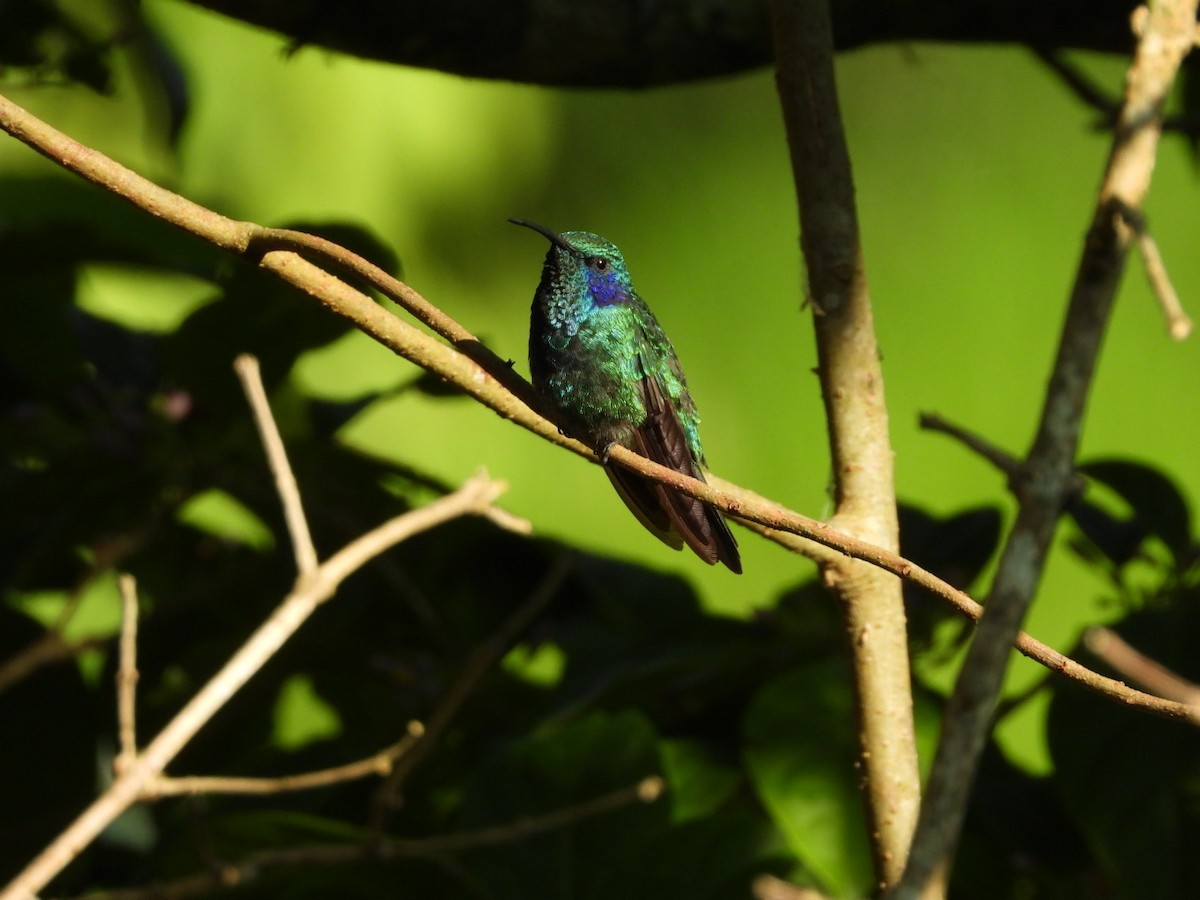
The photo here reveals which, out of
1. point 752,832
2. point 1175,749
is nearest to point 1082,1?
point 1175,749

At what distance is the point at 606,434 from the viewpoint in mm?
1434

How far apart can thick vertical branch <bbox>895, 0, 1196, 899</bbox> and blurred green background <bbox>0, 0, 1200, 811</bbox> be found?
5.45ft

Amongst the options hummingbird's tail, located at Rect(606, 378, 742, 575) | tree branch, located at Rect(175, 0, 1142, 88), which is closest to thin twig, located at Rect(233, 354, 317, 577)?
hummingbird's tail, located at Rect(606, 378, 742, 575)

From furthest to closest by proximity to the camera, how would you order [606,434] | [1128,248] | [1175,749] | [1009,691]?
[1009,691] < [1175,749] < [606,434] < [1128,248]

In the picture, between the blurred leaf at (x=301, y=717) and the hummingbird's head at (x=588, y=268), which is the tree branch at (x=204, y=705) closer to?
the hummingbird's head at (x=588, y=268)

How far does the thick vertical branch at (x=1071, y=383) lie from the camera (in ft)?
2.28

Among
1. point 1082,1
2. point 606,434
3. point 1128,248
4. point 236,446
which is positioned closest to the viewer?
point 1128,248

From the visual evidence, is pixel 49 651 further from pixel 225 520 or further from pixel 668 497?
pixel 225 520

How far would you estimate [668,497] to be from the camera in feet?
4.04

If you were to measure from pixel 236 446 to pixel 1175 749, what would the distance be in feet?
4.48

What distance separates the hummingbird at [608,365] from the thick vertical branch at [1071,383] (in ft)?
1.69

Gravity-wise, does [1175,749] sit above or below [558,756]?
above

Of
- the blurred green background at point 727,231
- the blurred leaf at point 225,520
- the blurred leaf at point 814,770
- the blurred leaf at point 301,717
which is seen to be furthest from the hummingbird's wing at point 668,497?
the blurred green background at point 727,231

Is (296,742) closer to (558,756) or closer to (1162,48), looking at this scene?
(558,756)
